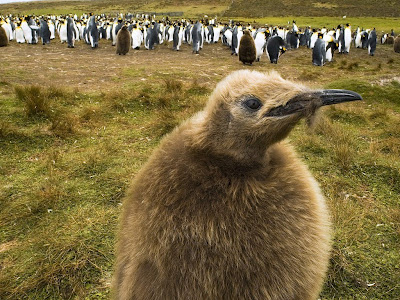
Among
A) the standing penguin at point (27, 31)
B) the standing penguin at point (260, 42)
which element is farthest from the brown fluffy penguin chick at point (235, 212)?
the standing penguin at point (27, 31)

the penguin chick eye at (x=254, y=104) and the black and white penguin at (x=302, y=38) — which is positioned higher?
the black and white penguin at (x=302, y=38)

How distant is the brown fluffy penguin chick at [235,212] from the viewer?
1.39 metres

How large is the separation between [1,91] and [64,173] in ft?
14.8

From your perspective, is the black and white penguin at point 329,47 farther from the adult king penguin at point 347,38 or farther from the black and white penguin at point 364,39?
the black and white penguin at point 364,39

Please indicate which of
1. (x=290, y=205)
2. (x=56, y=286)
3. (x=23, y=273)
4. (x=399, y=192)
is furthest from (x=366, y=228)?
(x=23, y=273)

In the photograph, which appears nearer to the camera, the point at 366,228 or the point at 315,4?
the point at 366,228

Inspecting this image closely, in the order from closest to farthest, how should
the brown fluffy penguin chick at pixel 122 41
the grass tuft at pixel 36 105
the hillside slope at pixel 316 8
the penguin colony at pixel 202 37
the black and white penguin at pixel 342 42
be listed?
the grass tuft at pixel 36 105 < the brown fluffy penguin chick at pixel 122 41 < the penguin colony at pixel 202 37 < the black and white penguin at pixel 342 42 < the hillside slope at pixel 316 8

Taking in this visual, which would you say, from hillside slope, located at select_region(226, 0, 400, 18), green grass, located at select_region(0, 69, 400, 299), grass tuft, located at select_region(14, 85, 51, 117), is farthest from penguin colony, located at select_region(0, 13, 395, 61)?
hillside slope, located at select_region(226, 0, 400, 18)

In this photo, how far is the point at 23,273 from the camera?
2596 mm

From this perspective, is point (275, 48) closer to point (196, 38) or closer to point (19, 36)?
point (196, 38)

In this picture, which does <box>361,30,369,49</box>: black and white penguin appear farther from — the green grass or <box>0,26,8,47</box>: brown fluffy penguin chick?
<box>0,26,8,47</box>: brown fluffy penguin chick

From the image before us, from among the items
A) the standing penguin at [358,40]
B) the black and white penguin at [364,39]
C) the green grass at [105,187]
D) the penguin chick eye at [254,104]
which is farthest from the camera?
the standing penguin at [358,40]

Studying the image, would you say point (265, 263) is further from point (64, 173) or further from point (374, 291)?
point (64, 173)

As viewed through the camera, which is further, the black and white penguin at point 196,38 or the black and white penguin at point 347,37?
the black and white penguin at point 347,37
